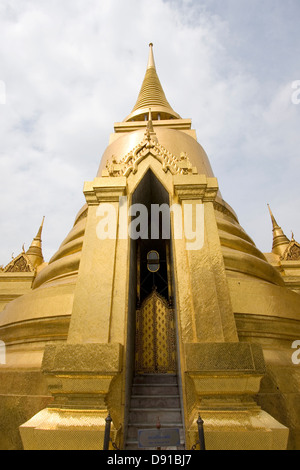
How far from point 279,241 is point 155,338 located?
28.1ft

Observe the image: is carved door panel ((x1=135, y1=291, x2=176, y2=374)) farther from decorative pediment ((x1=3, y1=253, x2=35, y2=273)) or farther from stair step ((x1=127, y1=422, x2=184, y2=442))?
decorative pediment ((x1=3, y1=253, x2=35, y2=273))

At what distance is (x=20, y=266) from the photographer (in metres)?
10.4

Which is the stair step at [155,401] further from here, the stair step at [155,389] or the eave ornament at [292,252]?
the eave ornament at [292,252]

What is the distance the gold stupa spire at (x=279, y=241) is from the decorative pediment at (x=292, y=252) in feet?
0.96

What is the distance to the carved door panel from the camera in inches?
186

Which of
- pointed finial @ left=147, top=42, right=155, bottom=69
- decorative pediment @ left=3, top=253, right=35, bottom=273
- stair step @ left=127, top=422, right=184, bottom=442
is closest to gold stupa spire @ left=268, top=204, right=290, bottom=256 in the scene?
stair step @ left=127, top=422, right=184, bottom=442

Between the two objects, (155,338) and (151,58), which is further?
(151,58)

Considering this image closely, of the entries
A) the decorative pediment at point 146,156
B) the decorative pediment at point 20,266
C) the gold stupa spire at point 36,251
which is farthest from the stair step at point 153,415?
the gold stupa spire at point 36,251

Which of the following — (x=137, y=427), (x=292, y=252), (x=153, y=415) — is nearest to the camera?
(x=137, y=427)

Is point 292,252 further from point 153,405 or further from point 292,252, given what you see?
point 153,405

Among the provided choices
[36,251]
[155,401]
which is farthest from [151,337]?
[36,251]

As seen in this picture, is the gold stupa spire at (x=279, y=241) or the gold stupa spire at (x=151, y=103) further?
the gold stupa spire at (x=151, y=103)

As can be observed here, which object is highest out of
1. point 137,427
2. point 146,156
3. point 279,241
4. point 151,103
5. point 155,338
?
point 151,103

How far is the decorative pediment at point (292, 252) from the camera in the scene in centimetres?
997
